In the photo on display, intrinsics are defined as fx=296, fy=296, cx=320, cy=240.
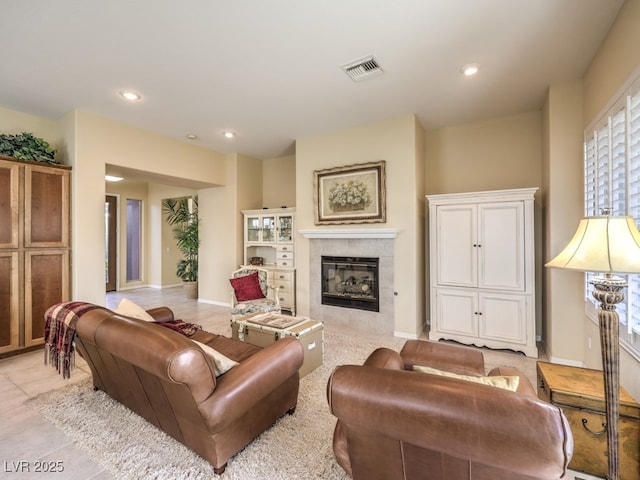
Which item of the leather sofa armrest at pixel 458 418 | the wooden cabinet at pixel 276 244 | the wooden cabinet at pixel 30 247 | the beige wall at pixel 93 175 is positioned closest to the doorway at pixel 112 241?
the beige wall at pixel 93 175

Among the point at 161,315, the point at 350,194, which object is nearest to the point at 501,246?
the point at 350,194

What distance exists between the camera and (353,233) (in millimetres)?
4316

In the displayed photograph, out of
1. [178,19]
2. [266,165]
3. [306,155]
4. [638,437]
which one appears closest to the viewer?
[638,437]

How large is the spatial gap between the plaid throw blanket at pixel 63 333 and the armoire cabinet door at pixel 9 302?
6.36 feet

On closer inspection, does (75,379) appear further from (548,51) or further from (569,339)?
(548,51)

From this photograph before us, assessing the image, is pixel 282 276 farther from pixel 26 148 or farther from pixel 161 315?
pixel 26 148

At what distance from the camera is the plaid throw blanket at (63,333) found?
77.9 inches

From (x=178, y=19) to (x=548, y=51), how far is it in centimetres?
313

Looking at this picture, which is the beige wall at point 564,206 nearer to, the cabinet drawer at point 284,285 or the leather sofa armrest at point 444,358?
the leather sofa armrest at point 444,358

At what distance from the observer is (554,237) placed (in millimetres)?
3162

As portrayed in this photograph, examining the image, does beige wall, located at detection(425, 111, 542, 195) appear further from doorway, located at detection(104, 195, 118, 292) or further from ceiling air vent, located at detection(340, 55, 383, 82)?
doorway, located at detection(104, 195, 118, 292)

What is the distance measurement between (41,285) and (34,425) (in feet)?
6.67

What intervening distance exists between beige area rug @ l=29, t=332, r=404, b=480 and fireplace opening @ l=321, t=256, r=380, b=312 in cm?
190

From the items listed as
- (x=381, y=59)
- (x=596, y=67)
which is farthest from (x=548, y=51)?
(x=381, y=59)
